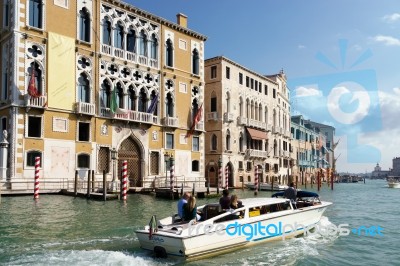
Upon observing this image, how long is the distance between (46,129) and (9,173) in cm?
289

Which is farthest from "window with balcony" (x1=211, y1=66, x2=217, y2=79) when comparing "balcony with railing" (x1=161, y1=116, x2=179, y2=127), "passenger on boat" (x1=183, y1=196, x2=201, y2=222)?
"passenger on boat" (x1=183, y1=196, x2=201, y2=222)

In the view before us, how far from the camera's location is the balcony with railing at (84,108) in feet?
75.6

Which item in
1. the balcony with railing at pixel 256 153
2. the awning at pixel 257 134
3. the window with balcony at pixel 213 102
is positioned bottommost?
the balcony with railing at pixel 256 153

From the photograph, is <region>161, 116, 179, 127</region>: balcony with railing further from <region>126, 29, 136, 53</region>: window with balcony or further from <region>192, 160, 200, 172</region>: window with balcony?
<region>126, 29, 136, 53</region>: window with balcony

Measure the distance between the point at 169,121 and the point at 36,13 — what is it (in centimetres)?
1056

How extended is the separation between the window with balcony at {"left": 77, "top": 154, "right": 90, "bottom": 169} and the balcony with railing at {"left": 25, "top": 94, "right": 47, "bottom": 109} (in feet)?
11.7

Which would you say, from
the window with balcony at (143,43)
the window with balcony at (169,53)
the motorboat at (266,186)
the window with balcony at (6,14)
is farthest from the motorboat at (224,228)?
the motorboat at (266,186)

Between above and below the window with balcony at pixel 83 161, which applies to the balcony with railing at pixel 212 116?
above

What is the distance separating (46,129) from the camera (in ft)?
71.9

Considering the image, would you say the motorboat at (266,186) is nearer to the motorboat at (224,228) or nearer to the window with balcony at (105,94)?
the window with balcony at (105,94)

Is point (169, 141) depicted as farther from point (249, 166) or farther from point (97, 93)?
point (249, 166)

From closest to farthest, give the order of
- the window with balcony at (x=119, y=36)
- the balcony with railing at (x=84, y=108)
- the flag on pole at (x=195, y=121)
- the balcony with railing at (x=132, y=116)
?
the balcony with railing at (x=84, y=108) → the balcony with railing at (x=132, y=116) → the window with balcony at (x=119, y=36) → the flag on pole at (x=195, y=121)

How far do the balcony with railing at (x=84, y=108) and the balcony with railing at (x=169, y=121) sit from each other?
5522 mm

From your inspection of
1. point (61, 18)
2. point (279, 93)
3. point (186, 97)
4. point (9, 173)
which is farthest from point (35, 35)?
point (279, 93)
